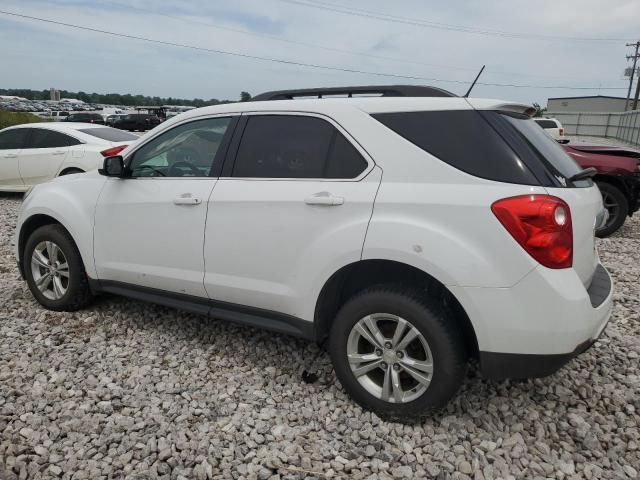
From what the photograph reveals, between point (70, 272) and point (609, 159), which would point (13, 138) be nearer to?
point (70, 272)

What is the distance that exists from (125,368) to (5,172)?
7.99 metres

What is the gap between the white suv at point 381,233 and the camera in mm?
2361

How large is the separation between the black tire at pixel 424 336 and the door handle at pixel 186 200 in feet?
3.91

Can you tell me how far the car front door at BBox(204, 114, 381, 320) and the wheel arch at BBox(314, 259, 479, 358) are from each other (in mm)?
64

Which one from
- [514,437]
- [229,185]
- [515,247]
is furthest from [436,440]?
[229,185]

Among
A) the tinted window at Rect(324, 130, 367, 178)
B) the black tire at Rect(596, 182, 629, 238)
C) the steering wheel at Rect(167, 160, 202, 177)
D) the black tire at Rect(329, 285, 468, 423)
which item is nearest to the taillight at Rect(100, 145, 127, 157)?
the steering wheel at Rect(167, 160, 202, 177)

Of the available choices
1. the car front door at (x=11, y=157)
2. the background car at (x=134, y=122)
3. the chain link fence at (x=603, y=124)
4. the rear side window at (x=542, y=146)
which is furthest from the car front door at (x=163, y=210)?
the chain link fence at (x=603, y=124)

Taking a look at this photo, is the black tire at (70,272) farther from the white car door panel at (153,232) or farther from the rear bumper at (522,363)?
the rear bumper at (522,363)

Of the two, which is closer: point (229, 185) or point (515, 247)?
point (515, 247)

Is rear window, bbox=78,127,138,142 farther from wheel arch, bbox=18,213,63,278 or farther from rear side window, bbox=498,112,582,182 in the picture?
rear side window, bbox=498,112,582,182

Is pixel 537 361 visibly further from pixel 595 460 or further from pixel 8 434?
pixel 8 434

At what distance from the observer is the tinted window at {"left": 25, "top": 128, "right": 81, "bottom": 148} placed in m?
8.95

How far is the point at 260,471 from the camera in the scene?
2451 mm

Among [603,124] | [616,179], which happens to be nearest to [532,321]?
[616,179]
